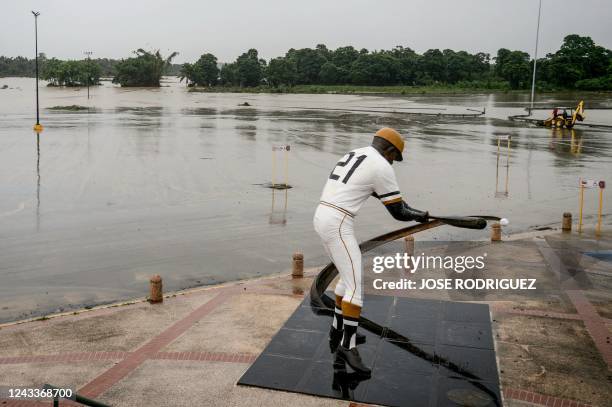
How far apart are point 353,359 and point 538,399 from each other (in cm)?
178

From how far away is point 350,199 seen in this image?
6.29 m

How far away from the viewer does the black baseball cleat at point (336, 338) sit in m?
6.97

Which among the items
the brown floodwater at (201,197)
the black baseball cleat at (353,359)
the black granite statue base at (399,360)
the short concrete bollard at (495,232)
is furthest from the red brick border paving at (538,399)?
the short concrete bollard at (495,232)

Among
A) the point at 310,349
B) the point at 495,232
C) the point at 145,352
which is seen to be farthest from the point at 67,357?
the point at 495,232

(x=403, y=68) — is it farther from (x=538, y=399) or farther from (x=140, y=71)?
(x=538, y=399)

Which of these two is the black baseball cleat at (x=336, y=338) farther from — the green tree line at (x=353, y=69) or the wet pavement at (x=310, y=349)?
the green tree line at (x=353, y=69)

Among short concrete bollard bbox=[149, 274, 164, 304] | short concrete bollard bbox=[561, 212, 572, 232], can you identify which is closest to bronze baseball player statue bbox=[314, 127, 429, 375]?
short concrete bollard bbox=[149, 274, 164, 304]

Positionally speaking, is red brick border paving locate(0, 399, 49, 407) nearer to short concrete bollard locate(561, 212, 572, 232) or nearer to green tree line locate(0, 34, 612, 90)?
short concrete bollard locate(561, 212, 572, 232)

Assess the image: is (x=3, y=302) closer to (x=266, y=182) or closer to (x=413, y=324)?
(x=413, y=324)

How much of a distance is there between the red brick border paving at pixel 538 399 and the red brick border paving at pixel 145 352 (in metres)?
3.71

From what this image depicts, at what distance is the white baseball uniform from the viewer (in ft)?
20.3

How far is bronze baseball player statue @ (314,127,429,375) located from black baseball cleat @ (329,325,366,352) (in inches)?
17.9

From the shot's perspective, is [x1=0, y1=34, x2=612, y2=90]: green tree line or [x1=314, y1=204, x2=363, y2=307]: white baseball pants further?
[x1=0, y1=34, x2=612, y2=90]: green tree line

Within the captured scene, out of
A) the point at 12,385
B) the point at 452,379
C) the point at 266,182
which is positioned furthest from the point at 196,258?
the point at 266,182
